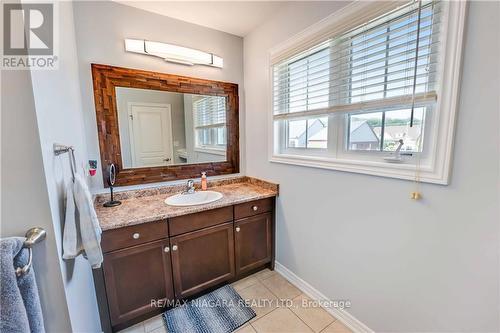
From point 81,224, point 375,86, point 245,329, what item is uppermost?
point 375,86

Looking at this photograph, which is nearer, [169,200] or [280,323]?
[280,323]

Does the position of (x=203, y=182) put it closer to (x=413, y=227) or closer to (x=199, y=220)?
(x=199, y=220)

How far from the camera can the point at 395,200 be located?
118 cm

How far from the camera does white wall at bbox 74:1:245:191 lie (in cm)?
159

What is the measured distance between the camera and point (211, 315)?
5.28 ft

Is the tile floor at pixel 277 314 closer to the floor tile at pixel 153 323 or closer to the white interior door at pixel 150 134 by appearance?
the floor tile at pixel 153 323

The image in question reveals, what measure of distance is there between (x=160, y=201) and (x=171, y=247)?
41cm

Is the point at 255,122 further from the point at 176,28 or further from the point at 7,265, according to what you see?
the point at 7,265

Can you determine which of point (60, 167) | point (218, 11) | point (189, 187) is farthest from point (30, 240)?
point (218, 11)

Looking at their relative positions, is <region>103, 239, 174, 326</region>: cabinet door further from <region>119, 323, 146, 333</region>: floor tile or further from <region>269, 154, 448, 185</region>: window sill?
<region>269, 154, 448, 185</region>: window sill

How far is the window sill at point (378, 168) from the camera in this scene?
1013 mm

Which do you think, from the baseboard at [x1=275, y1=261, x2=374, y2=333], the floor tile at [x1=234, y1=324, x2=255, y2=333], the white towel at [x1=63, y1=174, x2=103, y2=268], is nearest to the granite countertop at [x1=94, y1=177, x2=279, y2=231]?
the white towel at [x1=63, y1=174, x2=103, y2=268]

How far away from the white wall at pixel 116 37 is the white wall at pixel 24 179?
109cm

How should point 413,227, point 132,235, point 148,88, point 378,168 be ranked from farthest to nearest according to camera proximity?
point 148,88, point 132,235, point 378,168, point 413,227
